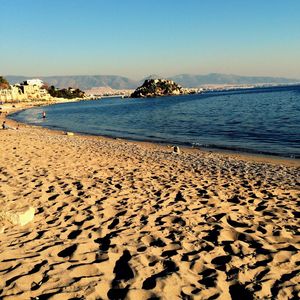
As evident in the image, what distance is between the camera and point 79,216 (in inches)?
313

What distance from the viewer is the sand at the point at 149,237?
4977 mm

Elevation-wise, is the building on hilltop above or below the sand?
above

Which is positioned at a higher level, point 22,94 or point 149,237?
point 22,94

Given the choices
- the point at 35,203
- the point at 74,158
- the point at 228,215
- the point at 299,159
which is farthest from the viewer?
the point at 299,159

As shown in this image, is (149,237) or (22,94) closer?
(149,237)

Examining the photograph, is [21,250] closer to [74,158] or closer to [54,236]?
[54,236]

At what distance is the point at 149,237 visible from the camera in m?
6.68

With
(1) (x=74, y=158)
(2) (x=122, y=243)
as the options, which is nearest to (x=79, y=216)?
(2) (x=122, y=243)

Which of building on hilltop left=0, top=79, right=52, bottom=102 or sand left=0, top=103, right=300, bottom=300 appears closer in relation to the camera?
sand left=0, top=103, right=300, bottom=300

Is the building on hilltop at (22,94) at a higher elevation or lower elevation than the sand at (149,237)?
higher

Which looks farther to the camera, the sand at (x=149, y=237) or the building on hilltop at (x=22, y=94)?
the building on hilltop at (x=22, y=94)

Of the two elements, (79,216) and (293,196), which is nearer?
(79,216)

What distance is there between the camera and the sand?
498cm

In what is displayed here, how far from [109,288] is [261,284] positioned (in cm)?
232
